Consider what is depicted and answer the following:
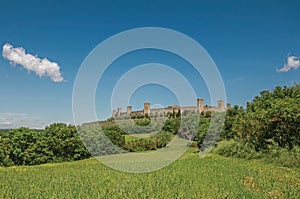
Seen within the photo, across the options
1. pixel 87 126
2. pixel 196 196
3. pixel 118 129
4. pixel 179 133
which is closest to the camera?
pixel 196 196

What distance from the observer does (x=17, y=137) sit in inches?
859

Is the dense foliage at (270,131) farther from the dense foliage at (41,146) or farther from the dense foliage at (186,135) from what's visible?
the dense foliage at (41,146)

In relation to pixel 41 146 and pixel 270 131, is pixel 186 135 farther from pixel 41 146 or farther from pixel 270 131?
pixel 41 146

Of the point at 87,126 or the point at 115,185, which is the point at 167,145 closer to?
the point at 87,126

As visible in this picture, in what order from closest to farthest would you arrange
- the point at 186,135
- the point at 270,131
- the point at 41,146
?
the point at 270,131
the point at 41,146
the point at 186,135

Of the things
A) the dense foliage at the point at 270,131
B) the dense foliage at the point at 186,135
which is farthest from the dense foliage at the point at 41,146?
the dense foliage at the point at 270,131

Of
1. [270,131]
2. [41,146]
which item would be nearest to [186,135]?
[270,131]

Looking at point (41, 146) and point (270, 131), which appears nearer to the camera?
point (270, 131)

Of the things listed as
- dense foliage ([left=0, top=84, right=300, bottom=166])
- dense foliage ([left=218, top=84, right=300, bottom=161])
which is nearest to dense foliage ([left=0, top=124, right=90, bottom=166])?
dense foliage ([left=0, top=84, right=300, bottom=166])

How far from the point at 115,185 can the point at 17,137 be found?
1643cm

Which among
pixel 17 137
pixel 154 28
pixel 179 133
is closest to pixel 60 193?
pixel 154 28

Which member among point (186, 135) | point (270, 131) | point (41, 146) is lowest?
point (41, 146)

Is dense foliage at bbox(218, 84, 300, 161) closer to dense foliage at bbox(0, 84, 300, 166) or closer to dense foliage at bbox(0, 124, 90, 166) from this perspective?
dense foliage at bbox(0, 84, 300, 166)

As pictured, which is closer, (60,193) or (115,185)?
(60,193)
